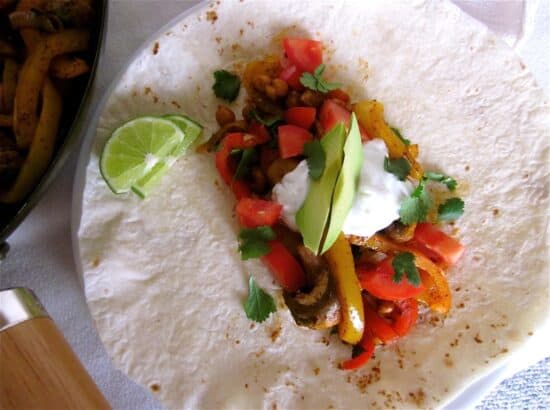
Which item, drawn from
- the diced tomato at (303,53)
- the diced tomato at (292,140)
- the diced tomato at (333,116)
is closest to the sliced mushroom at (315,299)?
the diced tomato at (292,140)

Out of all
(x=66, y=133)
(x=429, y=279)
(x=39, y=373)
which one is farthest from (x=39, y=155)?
(x=429, y=279)

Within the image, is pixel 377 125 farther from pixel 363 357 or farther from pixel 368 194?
pixel 363 357

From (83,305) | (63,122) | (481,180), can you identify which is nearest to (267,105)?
(63,122)

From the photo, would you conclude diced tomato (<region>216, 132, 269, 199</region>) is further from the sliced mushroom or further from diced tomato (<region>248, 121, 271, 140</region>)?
the sliced mushroom

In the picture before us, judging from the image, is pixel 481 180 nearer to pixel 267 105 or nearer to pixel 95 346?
pixel 267 105

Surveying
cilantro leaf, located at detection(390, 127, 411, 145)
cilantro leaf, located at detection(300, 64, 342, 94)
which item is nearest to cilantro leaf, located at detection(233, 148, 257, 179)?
cilantro leaf, located at detection(300, 64, 342, 94)
